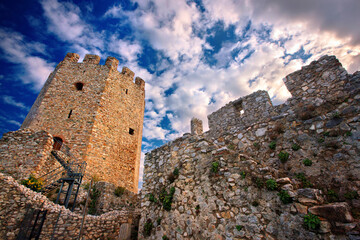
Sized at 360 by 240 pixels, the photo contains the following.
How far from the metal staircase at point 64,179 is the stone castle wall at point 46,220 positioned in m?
1.58

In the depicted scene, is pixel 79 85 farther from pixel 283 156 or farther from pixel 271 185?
pixel 271 185

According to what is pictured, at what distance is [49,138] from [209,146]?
Answer: 1010 cm

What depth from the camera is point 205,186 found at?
467 cm

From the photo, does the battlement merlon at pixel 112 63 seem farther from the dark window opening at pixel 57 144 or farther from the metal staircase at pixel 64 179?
the metal staircase at pixel 64 179

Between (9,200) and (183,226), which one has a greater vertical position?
(9,200)

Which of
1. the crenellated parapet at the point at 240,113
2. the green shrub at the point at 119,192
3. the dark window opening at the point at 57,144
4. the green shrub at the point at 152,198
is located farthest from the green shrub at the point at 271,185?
the dark window opening at the point at 57,144

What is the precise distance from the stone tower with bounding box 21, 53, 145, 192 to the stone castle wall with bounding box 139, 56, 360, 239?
26.2ft

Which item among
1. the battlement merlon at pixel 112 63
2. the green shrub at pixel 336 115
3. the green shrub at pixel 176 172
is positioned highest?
the battlement merlon at pixel 112 63

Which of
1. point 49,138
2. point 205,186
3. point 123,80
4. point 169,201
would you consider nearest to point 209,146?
point 205,186

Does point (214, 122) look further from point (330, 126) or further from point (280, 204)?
point (280, 204)

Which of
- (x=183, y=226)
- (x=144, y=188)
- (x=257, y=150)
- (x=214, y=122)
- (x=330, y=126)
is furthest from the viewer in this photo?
(x=214, y=122)

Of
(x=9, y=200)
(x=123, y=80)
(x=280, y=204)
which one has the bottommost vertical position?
(x=280, y=204)

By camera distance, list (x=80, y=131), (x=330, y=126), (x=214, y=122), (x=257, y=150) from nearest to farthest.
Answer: (x=330, y=126) < (x=257, y=150) < (x=214, y=122) < (x=80, y=131)

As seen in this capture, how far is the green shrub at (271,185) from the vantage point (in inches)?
134
